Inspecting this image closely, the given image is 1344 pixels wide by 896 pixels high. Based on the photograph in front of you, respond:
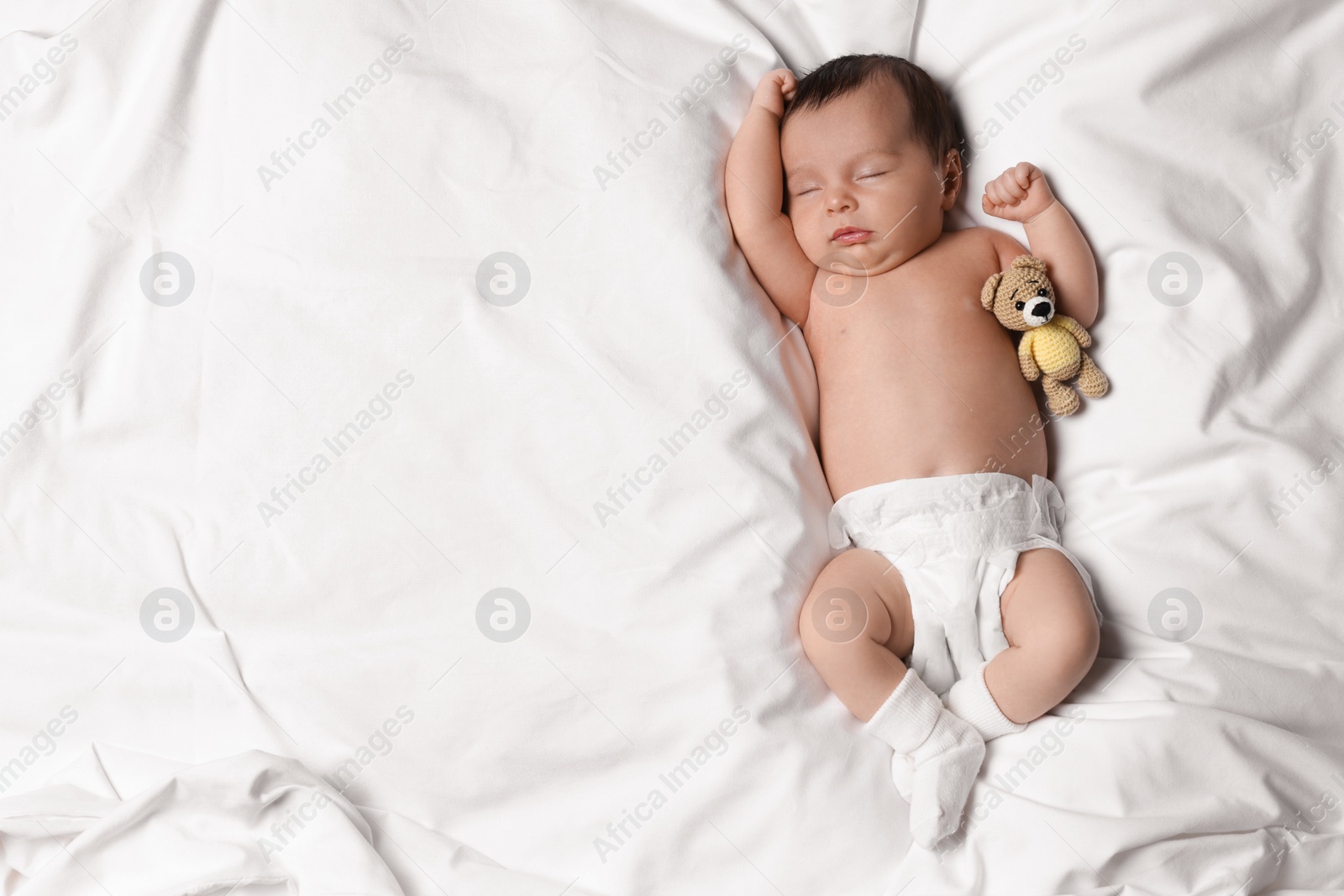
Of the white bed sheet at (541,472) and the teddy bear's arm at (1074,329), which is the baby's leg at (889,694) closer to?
the white bed sheet at (541,472)

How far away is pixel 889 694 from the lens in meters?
1.35

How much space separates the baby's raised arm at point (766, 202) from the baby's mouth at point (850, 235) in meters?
0.07

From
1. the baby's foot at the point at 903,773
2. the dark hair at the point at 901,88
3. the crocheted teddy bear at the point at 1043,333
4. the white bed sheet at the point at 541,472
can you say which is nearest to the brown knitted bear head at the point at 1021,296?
the crocheted teddy bear at the point at 1043,333

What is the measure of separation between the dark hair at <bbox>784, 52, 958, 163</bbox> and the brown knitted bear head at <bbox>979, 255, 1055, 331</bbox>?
23 centimetres

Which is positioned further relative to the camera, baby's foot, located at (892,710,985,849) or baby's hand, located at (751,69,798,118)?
baby's hand, located at (751,69,798,118)

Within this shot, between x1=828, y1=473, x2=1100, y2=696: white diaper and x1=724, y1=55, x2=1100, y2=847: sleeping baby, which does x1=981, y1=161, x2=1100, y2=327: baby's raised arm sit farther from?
x1=828, y1=473, x2=1100, y2=696: white diaper

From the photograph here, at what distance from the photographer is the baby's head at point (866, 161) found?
1.54 m

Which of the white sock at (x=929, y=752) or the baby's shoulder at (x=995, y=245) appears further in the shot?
the baby's shoulder at (x=995, y=245)

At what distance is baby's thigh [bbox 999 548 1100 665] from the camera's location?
1.34 metres

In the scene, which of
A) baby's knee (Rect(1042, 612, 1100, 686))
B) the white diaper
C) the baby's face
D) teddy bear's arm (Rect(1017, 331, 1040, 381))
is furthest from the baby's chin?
baby's knee (Rect(1042, 612, 1100, 686))

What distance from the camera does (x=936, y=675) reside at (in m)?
1.44

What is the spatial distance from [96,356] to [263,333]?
273 millimetres

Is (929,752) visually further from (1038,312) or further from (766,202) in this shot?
(766,202)

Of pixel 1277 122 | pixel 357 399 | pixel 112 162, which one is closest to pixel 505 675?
pixel 357 399
